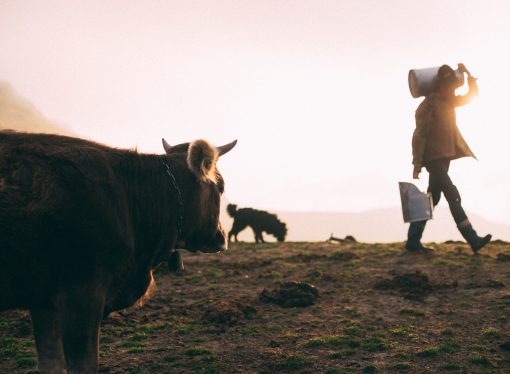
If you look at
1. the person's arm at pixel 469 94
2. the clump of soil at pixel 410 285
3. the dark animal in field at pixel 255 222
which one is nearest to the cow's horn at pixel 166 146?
the clump of soil at pixel 410 285

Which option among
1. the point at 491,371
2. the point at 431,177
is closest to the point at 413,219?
the point at 431,177

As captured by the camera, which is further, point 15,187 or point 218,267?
point 218,267

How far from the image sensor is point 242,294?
9031 mm

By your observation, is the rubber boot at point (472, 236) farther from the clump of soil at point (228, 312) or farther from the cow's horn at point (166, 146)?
the cow's horn at point (166, 146)

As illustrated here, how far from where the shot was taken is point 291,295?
Result: 28.0 feet

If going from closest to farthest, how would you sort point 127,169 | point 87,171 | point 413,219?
point 87,171 < point 127,169 < point 413,219

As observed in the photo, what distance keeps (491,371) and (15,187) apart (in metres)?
4.87

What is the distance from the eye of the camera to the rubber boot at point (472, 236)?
11.0 metres

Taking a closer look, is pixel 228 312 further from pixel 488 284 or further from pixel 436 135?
pixel 436 135

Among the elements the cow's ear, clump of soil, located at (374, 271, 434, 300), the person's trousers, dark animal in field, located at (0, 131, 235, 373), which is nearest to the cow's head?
the cow's ear

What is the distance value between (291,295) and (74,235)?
488 cm

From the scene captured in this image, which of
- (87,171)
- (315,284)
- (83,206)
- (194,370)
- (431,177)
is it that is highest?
(431,177)

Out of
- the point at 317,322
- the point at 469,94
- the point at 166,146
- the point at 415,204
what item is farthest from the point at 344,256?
the point at 166,146

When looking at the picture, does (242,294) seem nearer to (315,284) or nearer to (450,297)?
(315,284)
